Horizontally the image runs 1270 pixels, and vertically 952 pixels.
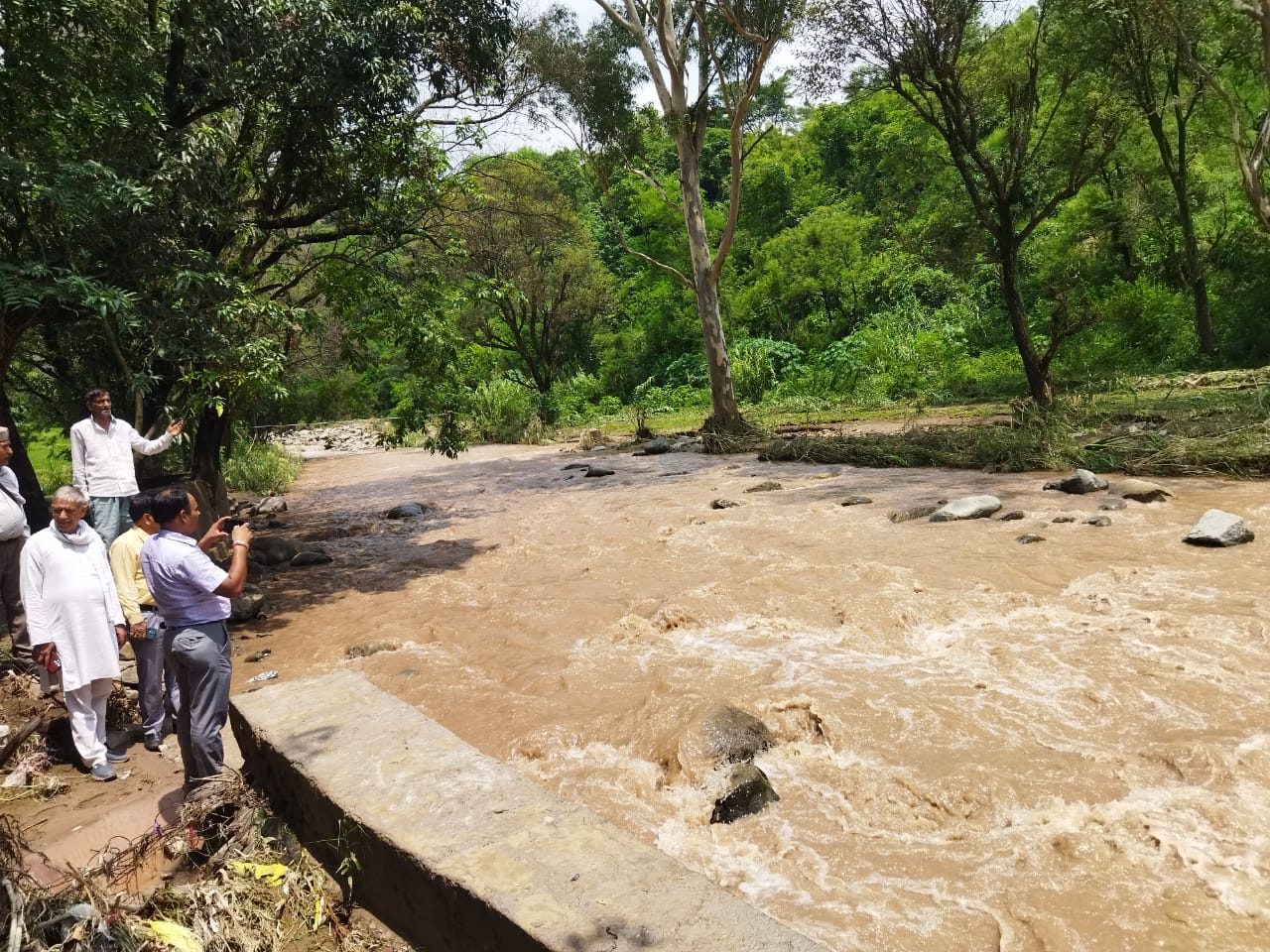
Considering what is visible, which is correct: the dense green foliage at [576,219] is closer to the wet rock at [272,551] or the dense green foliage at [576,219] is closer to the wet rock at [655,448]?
the wet rock at [272,551]

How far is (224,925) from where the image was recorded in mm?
2838

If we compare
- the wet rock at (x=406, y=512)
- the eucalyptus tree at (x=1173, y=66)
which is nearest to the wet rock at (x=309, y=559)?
the wet rock at (x=406, y=512)

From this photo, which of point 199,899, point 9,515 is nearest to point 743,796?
point 199,899

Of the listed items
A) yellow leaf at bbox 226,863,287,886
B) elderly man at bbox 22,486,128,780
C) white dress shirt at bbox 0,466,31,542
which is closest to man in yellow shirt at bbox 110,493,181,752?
elderly man at bbox 22,486,128,780

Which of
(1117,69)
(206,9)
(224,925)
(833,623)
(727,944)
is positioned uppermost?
(1117,69)

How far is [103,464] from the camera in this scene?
5.97 metres

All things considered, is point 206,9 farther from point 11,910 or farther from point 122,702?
point 11,910

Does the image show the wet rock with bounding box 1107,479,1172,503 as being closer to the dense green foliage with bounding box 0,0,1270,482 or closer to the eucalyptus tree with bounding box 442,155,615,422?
the dense green foliage with bounding box 0,0,1270,482

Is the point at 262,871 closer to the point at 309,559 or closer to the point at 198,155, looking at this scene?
the point at 198,155

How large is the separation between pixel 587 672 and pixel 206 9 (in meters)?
6.58

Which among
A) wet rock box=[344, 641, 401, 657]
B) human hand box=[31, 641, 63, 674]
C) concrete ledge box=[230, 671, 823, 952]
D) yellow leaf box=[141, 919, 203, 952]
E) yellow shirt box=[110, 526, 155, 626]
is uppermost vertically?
yellow shirt box=[110, 526, 155, 626]

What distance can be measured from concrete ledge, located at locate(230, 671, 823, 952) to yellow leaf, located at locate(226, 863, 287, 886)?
0.49 ft

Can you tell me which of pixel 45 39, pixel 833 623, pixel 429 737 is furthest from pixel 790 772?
pixel 45 39

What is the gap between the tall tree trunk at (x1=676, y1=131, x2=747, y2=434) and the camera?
1741 cm
